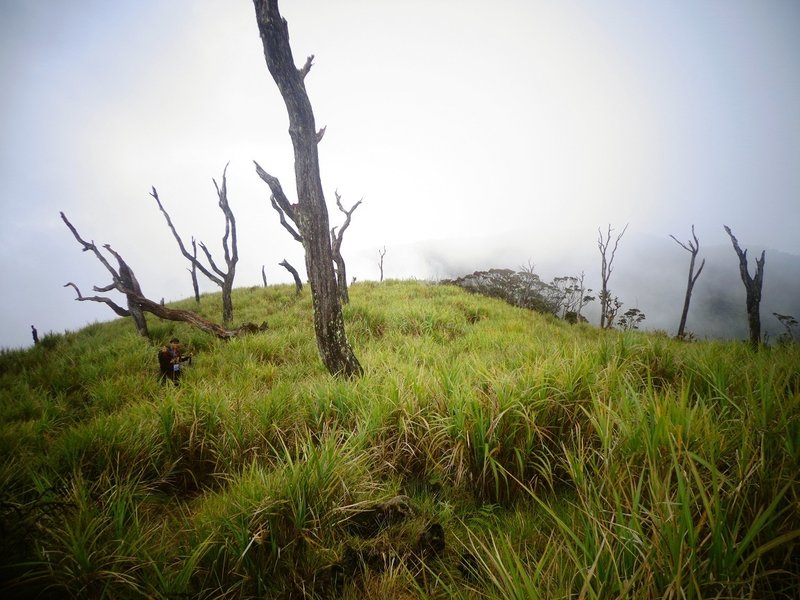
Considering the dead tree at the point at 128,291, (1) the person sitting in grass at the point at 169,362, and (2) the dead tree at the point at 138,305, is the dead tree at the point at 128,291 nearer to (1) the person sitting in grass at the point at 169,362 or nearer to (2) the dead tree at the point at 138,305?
(2) the dead tree at the point at 138,305

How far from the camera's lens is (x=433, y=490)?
2.31 m

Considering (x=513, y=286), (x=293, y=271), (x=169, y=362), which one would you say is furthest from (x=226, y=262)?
(x=513, y=286)

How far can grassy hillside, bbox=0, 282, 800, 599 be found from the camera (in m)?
1.19

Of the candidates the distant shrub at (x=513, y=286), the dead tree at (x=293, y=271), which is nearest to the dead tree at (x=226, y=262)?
the dead tree at (x=293, y=271)

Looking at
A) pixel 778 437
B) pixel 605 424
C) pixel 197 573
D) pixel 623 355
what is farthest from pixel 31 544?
pixel 623 355

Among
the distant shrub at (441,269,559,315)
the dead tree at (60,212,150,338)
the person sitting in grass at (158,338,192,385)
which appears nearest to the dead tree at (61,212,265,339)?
the dead tree at (60,212,150,338)

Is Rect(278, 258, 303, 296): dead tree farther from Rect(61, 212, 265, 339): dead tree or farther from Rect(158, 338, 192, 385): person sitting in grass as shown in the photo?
Rect(158, 338, 192, 385): person sitting in grass

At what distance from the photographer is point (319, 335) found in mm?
4957

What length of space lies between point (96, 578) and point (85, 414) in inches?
170

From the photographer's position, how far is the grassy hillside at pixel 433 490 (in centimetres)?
119

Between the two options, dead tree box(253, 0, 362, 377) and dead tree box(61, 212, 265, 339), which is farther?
dead tree box(61, 212, 265, 339)

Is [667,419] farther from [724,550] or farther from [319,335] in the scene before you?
[319,335]

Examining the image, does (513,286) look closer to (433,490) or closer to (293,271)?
(293,271)

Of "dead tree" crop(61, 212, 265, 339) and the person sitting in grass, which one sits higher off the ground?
"dead tree" crop(61, 212, 265, 339)
